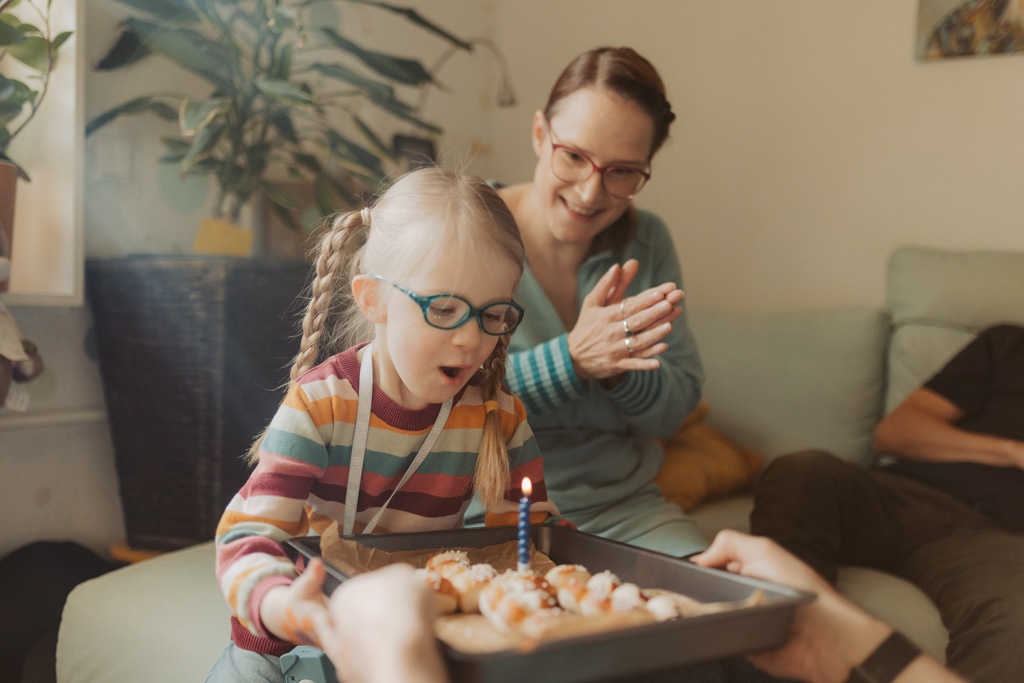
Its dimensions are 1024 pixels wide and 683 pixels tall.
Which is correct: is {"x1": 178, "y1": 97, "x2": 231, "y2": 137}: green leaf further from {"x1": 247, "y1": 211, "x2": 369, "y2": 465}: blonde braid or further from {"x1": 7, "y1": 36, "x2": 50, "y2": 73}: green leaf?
{"x1": 247, "y1": 211, "x2": 369, "y2": 465}: blonde braid

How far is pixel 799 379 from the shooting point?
2.01 meters

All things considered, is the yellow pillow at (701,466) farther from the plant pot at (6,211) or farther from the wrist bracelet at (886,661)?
the plant pot at (6,211)

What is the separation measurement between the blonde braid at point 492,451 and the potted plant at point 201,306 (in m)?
0.60

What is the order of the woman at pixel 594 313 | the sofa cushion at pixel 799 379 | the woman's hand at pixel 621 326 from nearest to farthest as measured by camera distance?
the woman's hand at pixel 621 326
the woman at pixel 594 313
the sofa cushion at pixel 799 379

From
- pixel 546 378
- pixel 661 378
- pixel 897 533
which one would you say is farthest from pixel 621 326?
pixel 897 533

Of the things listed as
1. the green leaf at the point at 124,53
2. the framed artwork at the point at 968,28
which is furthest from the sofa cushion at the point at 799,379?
the green leaf at the point at 124,53

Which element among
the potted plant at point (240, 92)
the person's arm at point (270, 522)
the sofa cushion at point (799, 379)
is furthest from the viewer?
the sofa cushion at point (799, 379)

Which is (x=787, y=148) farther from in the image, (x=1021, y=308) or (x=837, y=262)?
(x=1021, y=308)

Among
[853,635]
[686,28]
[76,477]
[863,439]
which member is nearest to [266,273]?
[76,477]

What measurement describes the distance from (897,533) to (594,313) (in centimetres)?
79

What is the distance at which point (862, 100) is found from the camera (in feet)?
7.16

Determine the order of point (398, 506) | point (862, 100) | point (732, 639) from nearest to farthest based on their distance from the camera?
point (732, 639) → point (398, 506) → point (862, 100)

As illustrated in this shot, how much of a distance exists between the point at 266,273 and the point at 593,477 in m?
0.72

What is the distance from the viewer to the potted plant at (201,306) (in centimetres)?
156
